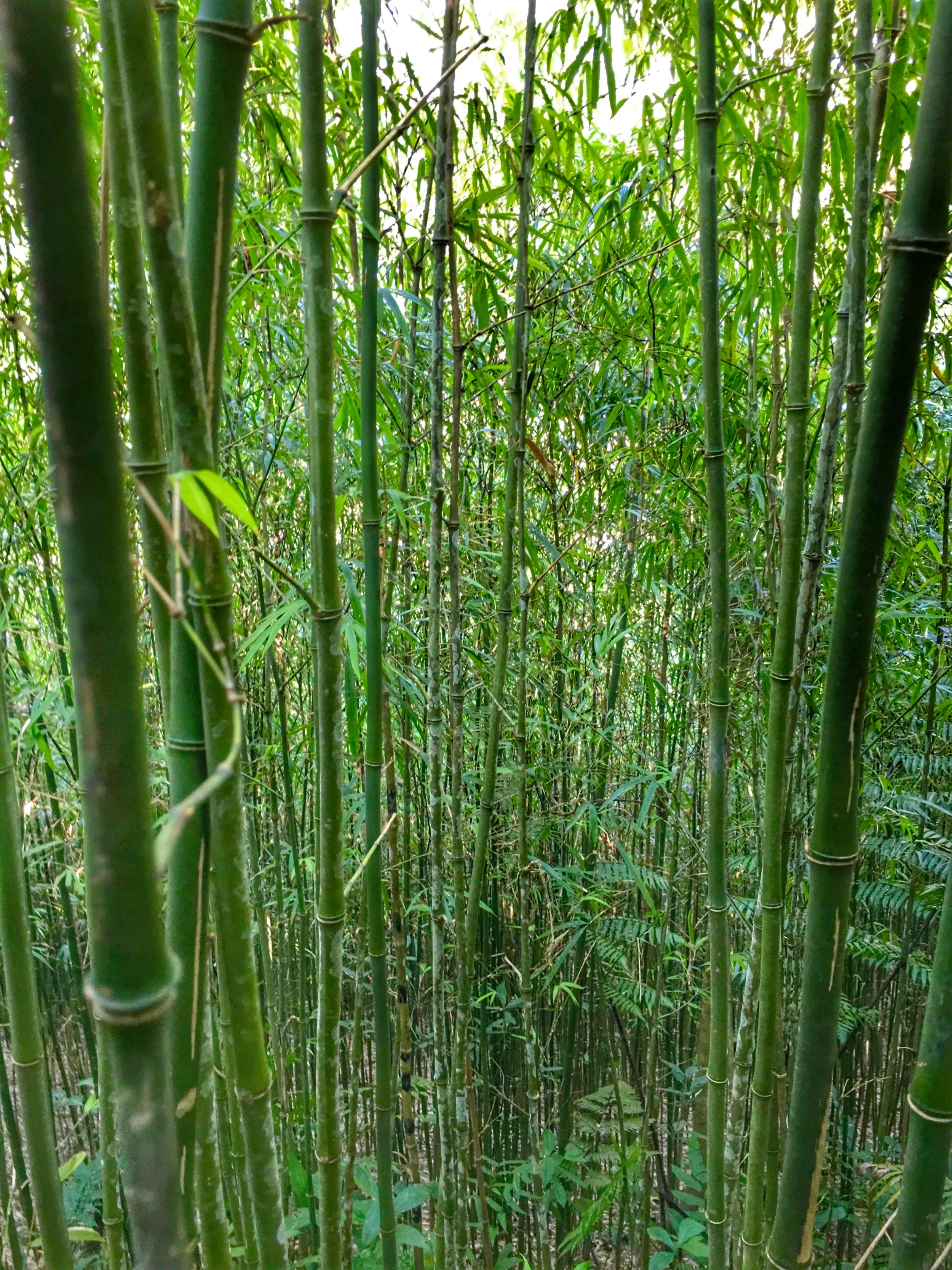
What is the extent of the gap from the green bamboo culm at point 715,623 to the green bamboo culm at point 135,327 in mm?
697

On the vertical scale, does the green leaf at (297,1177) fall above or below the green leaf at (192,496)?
below

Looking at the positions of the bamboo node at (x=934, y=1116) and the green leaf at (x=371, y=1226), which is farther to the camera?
the green leaf at (x=371, y=1226)

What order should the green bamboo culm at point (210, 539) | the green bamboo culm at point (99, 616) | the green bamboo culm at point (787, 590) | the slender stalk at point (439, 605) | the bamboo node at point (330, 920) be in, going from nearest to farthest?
the green bamboo culm at point (99, 616) → the green bamboo culm at point (210, 539) → the bamboo node at point (330, 920) → the green bamboo culm at point (787, 590) → the slender stalk at point (439, 605)

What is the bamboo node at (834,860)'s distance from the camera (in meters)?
0.77

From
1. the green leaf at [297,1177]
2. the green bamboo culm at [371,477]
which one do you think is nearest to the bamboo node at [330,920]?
the green bamboo culm at [371,477]

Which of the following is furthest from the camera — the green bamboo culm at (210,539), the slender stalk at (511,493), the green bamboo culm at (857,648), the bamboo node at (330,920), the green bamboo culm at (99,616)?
the slender stalk at (511,493)

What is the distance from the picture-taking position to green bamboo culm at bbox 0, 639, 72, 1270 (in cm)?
121

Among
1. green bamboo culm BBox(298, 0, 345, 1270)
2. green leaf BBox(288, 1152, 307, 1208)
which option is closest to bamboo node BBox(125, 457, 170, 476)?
green bamboo culm BBox(298, 0, 345, 1270)

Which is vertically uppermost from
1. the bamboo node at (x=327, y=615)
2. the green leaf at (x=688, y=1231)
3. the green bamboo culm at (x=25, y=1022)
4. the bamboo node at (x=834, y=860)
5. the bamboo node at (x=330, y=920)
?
the bamboo node at (x=327, y=615)

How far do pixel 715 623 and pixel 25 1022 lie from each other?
113cm

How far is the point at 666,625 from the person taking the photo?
2512 mm

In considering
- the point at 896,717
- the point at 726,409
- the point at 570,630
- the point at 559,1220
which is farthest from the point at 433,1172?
the point at 726,409

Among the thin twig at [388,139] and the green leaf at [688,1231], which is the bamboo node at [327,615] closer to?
the thin twig at [388,139]

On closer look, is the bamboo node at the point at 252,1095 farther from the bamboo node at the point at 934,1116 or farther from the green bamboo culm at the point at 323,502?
the bamboo node at the point at 934,1116
